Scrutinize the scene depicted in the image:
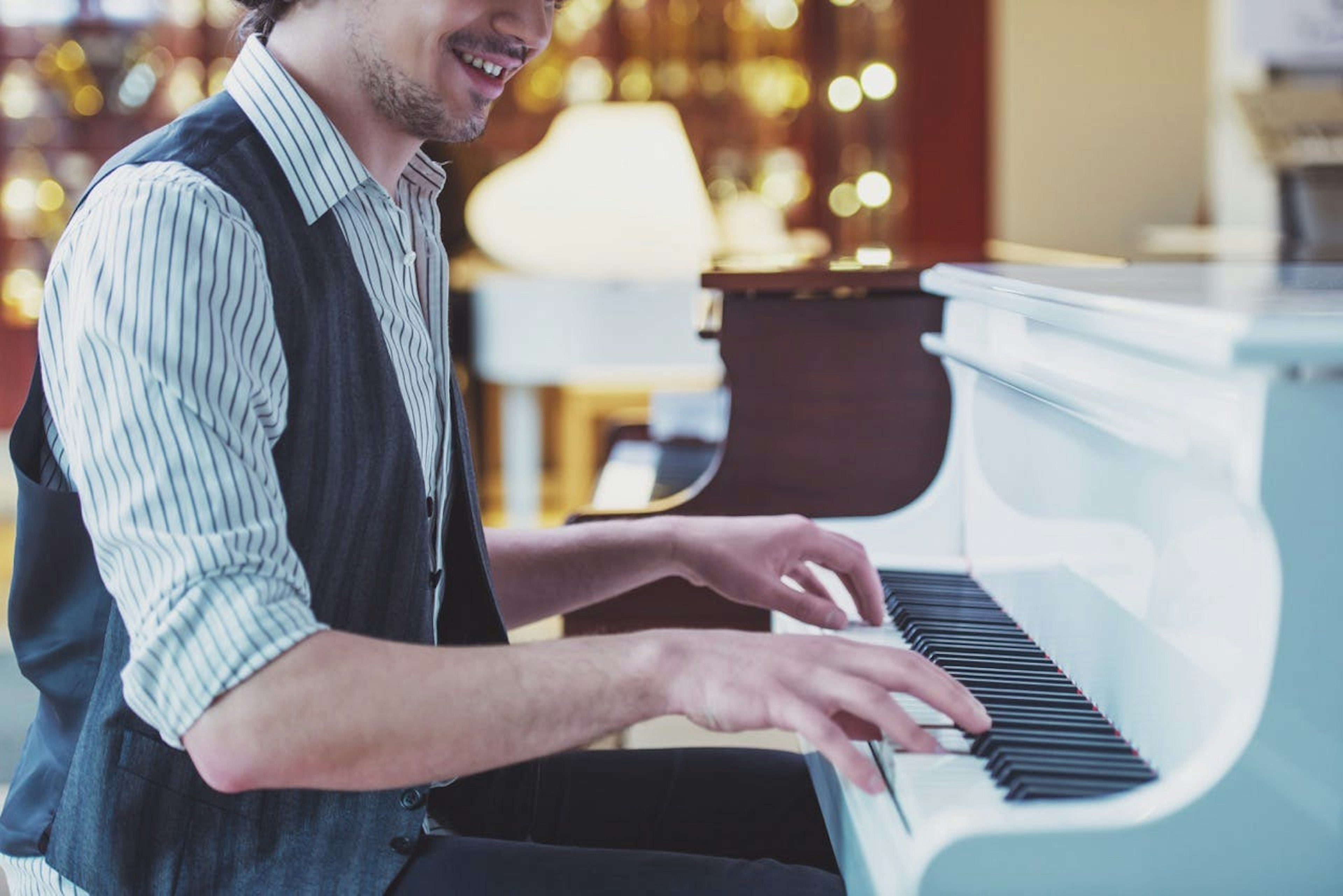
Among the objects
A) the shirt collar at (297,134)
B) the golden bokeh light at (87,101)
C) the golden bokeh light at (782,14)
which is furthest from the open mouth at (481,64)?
the golden bokeh light at (87,101)

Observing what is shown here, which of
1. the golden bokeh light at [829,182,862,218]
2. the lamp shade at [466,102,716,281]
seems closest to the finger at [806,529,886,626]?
the lamp shade at [466,102,716,281]

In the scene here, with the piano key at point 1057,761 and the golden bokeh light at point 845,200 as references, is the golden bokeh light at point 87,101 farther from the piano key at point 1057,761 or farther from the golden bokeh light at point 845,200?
the piano key at point 1057,761

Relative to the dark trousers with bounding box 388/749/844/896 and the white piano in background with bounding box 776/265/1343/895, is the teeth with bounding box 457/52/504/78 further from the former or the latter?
the dark trousers with bounding box 388/749/844/896

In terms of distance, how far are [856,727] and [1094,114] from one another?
7.43 m

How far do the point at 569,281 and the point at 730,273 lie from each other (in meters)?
2.99

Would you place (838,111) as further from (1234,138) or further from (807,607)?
(807,607)

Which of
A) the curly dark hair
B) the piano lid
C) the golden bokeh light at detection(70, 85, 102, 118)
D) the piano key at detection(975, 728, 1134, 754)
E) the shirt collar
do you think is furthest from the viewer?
the golden bokeh light at detection(70, 85, 102, 118)

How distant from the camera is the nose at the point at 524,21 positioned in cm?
128

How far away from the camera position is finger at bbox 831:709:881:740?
1.07 meters

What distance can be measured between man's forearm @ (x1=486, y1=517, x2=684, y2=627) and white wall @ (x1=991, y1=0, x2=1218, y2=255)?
6.71 metres

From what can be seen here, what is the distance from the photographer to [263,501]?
3.33ft

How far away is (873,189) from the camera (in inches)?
314

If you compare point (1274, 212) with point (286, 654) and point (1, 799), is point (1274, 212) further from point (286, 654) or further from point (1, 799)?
point (286, 654)

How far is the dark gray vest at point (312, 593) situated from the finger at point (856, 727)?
352mm
